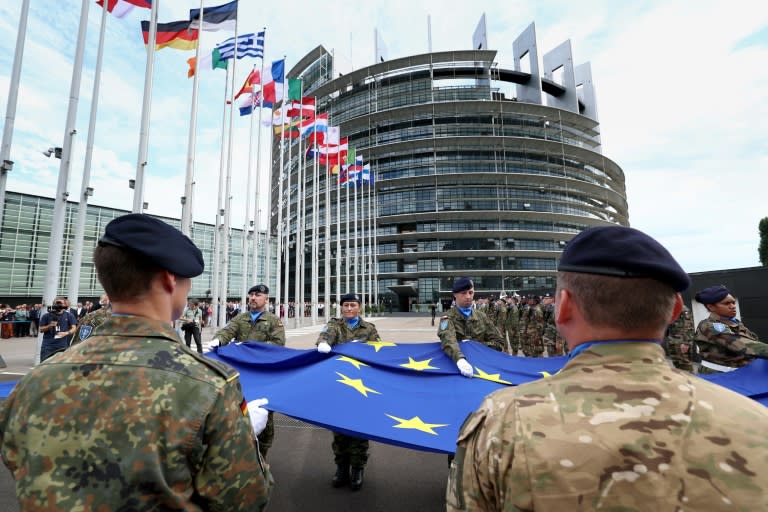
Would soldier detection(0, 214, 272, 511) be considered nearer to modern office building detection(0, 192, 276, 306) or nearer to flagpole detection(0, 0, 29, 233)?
flagpole detection(0, 0, 29, 233)

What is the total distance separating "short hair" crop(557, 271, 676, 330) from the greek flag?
1601 cm

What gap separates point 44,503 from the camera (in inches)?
42.4

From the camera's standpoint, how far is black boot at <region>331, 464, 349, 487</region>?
3725mm

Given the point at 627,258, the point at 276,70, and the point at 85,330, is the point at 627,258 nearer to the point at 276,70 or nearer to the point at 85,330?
the point at 85,330

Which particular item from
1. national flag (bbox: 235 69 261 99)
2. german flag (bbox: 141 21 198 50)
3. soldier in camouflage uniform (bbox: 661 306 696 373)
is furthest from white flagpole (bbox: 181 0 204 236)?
soldier in camouflage uniform (bbox: 661 306 696 373)

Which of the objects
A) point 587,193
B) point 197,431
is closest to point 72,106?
point 197,431

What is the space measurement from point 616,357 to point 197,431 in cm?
130

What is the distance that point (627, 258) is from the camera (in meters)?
1.00

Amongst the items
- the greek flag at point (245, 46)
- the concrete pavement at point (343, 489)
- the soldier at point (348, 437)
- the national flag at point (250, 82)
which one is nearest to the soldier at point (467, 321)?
the soldier at point (348, 437)

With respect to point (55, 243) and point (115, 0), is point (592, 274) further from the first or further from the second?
point (115, 0)

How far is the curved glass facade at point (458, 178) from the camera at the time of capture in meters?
51.1

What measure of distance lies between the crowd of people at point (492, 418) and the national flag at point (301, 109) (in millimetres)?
20250

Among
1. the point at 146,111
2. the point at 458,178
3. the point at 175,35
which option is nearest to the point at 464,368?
the point at 146,111

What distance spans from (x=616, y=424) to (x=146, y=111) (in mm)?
12688
